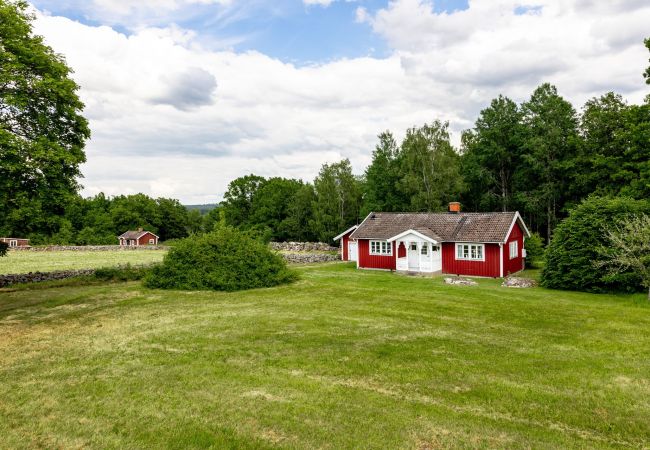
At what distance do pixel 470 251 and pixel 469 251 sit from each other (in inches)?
2.4

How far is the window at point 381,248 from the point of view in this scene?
29562 millimetres

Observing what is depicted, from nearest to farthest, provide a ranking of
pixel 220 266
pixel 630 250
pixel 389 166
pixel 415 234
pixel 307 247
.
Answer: pixel 630 250 < pixel 220 266 < pixel 415 234 < pixel 389 166 < pixel 307 247

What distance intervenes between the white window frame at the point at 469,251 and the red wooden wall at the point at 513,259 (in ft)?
4.44

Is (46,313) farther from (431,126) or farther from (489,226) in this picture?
(431,126)

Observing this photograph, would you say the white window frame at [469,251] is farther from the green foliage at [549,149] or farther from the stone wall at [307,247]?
the stone wall at [307,247]

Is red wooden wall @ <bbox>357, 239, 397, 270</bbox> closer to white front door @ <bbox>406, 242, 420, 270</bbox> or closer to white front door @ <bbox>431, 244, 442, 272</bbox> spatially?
white front door @ <bbox>406, 242, 420, 270</bbox>

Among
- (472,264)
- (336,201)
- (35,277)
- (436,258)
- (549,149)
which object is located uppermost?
(549,149)

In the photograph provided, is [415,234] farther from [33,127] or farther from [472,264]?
[33,127]

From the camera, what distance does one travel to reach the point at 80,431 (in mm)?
6578

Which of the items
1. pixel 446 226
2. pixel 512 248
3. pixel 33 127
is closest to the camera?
pixel 33 127

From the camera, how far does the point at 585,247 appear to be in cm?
2077

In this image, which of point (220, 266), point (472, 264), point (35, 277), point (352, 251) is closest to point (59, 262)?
point (35, 277)

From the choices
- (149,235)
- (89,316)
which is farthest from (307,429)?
(149,235)

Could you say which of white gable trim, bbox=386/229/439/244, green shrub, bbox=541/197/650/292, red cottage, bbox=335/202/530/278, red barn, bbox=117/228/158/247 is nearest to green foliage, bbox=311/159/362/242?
red cottage, bbox=335/202/530/278
